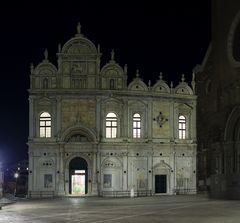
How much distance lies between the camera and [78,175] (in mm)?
62156

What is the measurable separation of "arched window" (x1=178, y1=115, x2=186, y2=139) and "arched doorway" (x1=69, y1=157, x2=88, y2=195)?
1158cm

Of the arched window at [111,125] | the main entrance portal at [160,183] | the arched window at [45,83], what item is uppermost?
the arched window at [45,83]

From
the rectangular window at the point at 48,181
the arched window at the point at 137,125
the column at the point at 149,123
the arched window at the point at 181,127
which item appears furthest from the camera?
the arched window at the point at 181,127

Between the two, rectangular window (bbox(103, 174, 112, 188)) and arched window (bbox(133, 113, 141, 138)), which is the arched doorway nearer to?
rectangular window (bbox(103, 174, 112, 188))

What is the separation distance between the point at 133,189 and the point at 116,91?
10.8 meters

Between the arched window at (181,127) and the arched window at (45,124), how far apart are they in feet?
48.5

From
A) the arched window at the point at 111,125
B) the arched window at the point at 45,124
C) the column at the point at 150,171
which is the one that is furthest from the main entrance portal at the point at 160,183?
the arched window at the point at 45,124

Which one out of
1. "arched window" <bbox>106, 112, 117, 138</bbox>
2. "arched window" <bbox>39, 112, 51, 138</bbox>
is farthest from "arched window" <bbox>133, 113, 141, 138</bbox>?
"arched window" <bbox>39, 112, 51, 138</bbox>

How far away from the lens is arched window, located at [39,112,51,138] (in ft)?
205

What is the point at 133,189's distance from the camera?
62.0m

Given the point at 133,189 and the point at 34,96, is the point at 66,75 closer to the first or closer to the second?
the point at 34,96

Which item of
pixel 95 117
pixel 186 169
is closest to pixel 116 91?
pixel 95 117

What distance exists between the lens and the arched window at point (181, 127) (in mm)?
65812

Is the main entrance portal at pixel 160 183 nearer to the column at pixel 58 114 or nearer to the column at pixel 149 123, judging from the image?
the column at pixel 149 123
